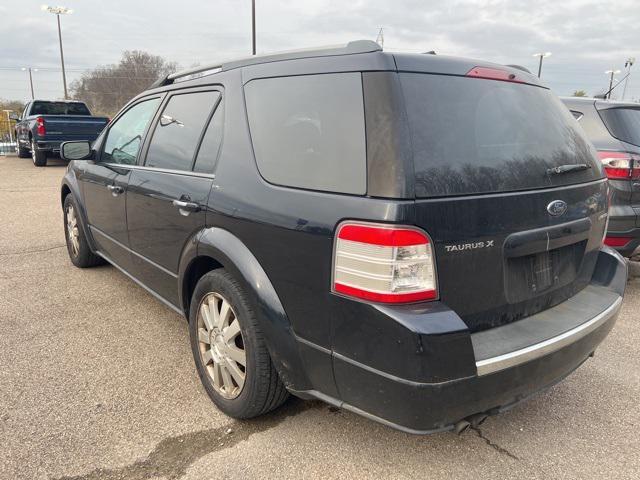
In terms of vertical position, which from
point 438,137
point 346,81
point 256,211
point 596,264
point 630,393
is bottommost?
point 630,393

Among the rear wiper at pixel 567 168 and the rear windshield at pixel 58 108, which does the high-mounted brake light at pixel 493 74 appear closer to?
the rear wiper at pixel 567 168

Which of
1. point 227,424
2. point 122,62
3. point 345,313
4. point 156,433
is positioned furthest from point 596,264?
point 122,62

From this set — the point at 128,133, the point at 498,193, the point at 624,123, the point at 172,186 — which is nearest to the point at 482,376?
the point at 498,193

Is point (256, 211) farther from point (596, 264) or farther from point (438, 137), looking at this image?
point (596, 264)

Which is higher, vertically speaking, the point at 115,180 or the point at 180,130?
the point at 180,130

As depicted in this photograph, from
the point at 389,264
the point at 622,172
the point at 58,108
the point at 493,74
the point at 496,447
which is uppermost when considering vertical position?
the point at 58,108

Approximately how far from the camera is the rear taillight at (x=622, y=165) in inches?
170

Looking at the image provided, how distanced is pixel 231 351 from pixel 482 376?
125 centimetres

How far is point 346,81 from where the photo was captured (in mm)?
2004

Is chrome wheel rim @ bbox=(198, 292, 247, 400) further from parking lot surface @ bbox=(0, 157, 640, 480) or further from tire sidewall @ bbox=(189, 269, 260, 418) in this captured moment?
parking lot surface @ bbox=(0, 157, 640, 480)

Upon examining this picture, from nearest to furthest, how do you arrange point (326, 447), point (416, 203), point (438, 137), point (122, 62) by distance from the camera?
point (416, 203) → point (438, 137) → point (326, 447) → point (122, 62)

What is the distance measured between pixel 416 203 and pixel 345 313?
490 millimetres

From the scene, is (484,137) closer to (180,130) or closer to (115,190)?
(180,130)

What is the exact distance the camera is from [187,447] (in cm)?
237
